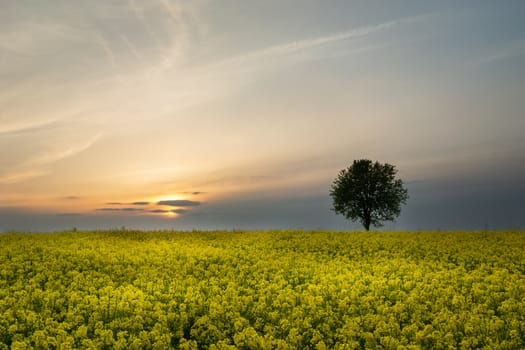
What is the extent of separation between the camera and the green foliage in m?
12.4

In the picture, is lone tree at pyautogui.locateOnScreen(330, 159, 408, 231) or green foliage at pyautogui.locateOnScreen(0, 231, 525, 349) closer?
green foliage at pyautogui.locateOnScreen(0, 231, 525, 349)

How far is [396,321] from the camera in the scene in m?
13.8

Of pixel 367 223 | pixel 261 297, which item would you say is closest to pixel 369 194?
pixel 367 223

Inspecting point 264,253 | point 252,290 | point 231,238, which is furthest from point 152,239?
point 252,290

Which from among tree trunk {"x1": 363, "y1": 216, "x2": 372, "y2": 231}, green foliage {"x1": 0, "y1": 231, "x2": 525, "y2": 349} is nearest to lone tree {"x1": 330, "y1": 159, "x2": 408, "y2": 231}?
tree trunk {"x1": 363, "y1": 216, "x2": 372, "y2": 231}

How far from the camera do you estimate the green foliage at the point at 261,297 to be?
12.4 m

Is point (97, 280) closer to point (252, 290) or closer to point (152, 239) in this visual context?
point (252, 290)

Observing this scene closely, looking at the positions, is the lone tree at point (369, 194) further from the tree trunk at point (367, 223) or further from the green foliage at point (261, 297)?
the green foliage at point (261, 297)

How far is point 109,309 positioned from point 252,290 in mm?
4421

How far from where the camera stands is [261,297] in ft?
50.5

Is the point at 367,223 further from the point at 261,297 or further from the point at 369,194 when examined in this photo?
the point at 261,297

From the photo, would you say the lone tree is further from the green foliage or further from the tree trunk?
the green foliage

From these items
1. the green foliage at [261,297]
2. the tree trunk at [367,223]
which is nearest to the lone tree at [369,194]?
the tree trunk at [367,223]

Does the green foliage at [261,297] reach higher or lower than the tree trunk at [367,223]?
lower
